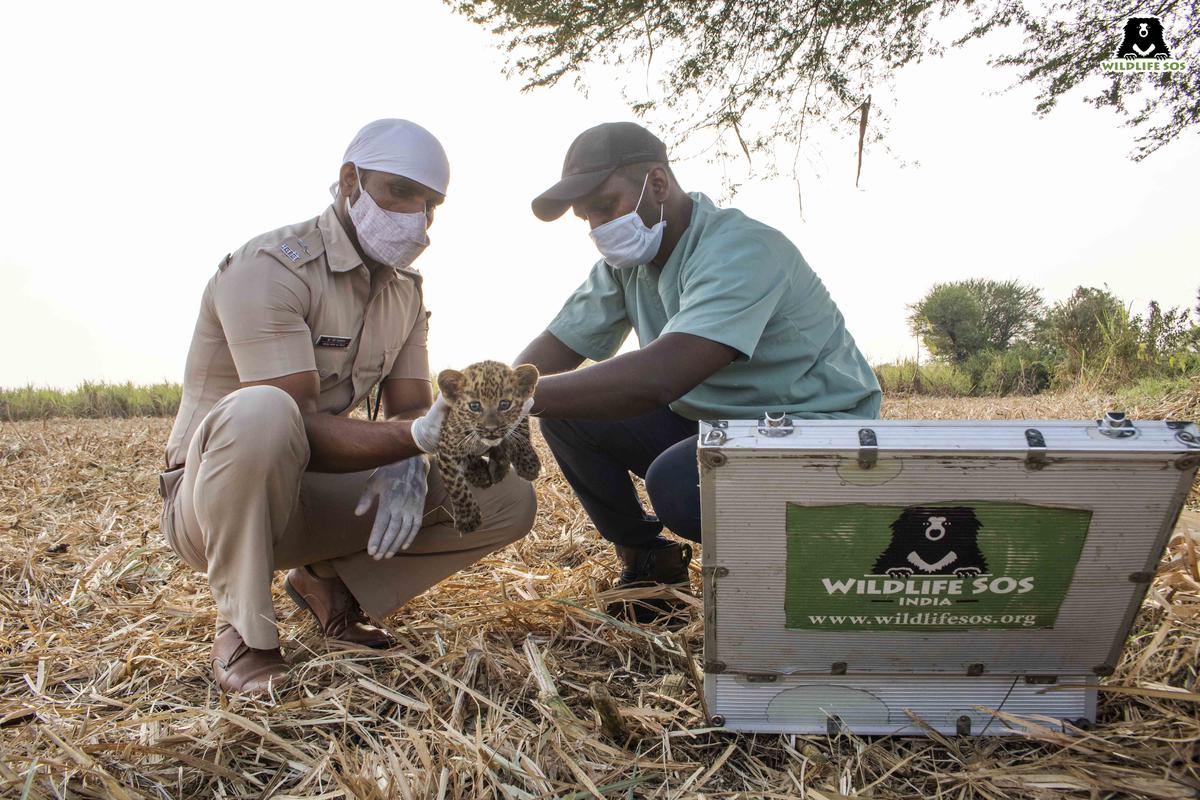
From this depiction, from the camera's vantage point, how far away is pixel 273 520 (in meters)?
2.46

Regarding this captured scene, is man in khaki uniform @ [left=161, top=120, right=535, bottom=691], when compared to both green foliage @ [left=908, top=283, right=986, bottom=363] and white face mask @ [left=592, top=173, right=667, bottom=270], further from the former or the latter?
green foliage @ [left=908, top=283, right=986, bottom=363]

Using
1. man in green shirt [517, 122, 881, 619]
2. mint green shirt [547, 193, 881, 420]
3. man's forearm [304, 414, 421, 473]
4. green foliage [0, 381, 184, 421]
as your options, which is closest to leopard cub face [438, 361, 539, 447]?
man in green shirt [517, 122, 881, 619]

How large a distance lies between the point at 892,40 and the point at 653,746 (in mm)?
6465

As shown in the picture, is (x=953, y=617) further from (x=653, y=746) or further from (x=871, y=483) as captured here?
(x=653, y=746)

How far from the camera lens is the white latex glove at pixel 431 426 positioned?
2.46 meters

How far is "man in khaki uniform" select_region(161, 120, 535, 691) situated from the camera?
2395 mm

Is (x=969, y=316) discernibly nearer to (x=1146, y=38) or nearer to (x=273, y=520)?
(x=1146, y=38)

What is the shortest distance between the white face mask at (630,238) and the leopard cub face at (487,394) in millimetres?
783

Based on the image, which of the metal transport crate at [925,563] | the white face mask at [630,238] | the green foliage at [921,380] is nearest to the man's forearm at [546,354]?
the white face mask at [630,238]

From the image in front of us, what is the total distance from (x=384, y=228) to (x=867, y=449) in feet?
6.30

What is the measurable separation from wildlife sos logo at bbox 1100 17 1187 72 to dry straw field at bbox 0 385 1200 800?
209 inches

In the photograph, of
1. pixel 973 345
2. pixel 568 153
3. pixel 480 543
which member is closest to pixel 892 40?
pixel 568 153

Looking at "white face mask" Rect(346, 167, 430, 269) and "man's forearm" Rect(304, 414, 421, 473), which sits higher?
"white face mask" Rect(346, 167, 430, 269)

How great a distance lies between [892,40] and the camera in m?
6.55
